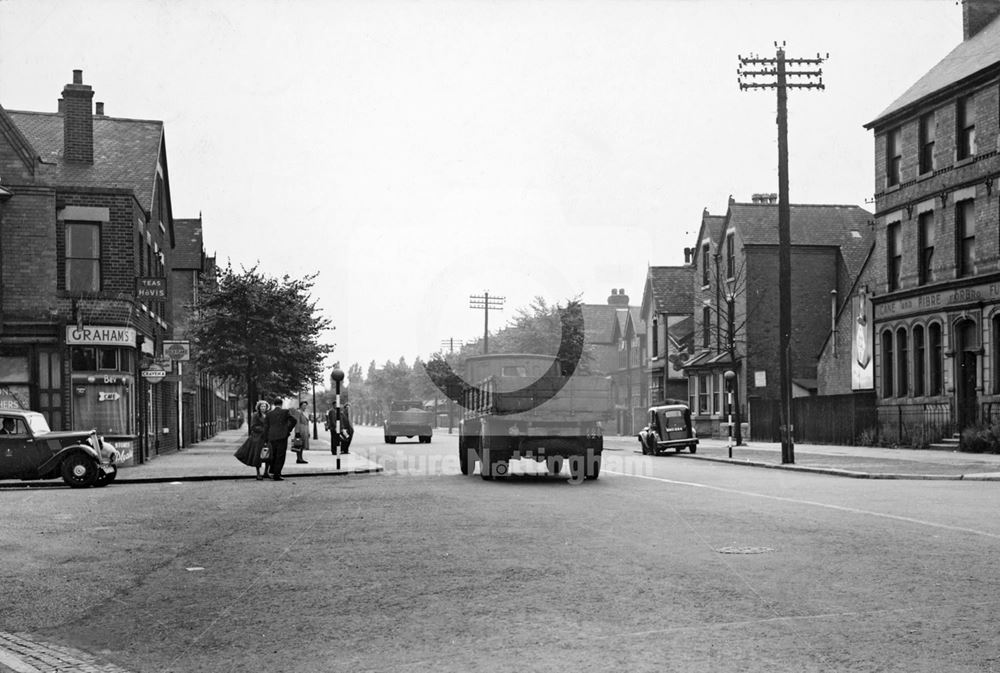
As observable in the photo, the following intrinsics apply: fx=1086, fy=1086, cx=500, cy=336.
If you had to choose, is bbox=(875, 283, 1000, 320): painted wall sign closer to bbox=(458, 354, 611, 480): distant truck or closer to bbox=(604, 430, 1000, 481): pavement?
bbox=(604, 430, 1000, 481): pavement

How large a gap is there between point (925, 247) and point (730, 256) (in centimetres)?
1712

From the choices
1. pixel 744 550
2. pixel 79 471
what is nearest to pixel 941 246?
pixel 79 471

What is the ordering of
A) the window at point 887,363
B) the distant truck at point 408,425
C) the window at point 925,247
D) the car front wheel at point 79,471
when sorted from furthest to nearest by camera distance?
the distant truck at point 408,425 → the window at point 887,363 → the window at point 925,247 → the car front wheel at point 79,471

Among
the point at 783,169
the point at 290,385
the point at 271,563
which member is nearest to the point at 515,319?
the point at 290,385

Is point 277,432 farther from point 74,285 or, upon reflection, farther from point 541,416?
point 74,285

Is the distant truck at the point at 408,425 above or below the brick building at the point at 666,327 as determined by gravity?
below

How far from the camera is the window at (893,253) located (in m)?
39.2

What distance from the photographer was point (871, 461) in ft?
91.0

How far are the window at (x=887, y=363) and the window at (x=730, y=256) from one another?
14.1 m

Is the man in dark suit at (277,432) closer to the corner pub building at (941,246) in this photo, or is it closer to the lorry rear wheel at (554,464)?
the lorry rear wheel at (554,464)

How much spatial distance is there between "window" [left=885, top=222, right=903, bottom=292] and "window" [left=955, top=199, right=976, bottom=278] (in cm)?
402

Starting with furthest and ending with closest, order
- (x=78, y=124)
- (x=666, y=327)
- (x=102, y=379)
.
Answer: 1. (x=666, y=327)
2. (x=78, y=124)
3. (x=102, y=379)

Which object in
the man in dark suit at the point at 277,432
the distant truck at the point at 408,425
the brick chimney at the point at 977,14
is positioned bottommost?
the distant truck at the point at 408,425

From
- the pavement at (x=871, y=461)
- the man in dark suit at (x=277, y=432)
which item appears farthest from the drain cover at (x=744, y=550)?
the man in dark suit at (x=277, y=432)
